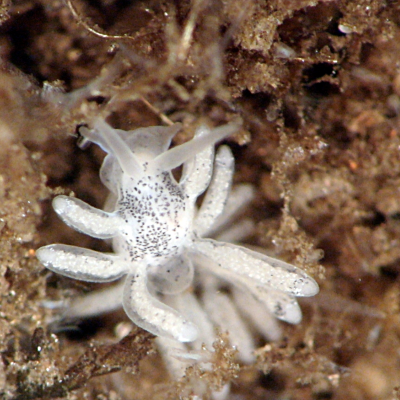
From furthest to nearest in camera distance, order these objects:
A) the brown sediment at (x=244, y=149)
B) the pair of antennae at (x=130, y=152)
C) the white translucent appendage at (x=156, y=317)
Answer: the white translucent appendage at (x=156, y=317)
the brown sediment at (x=244, y=149)
the pair of antennae at (x=130, y=152)

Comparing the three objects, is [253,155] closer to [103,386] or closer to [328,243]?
[328,243]

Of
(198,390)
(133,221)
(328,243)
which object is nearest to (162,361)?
(198,390)

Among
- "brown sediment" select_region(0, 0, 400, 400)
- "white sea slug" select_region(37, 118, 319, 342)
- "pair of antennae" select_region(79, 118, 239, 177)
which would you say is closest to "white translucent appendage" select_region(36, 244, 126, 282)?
"white sea slug" select_region(37, 118, 319, 342)

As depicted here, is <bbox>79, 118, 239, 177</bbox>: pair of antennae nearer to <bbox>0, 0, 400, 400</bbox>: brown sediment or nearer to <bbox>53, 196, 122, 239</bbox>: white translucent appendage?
<bbox>0, 0, 400, 400</bbox>: brown sediment

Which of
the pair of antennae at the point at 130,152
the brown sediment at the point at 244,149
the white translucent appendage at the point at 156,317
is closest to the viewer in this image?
the pair of antennae at the point at 130,152

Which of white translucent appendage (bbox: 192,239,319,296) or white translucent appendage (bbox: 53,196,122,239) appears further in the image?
white translucent appendage (bbox: 192,239,319,296)

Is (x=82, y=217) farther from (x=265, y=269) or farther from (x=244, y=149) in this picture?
(x=244, y=149)

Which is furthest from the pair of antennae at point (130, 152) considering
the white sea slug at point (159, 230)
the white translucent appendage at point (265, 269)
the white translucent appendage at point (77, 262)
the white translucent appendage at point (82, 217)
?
the white translucent appendage at point (265, 269)

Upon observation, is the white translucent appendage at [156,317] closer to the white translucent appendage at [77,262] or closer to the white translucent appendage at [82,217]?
the white translucent appendage at [77,262]

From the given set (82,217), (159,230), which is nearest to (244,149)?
(159,230)
